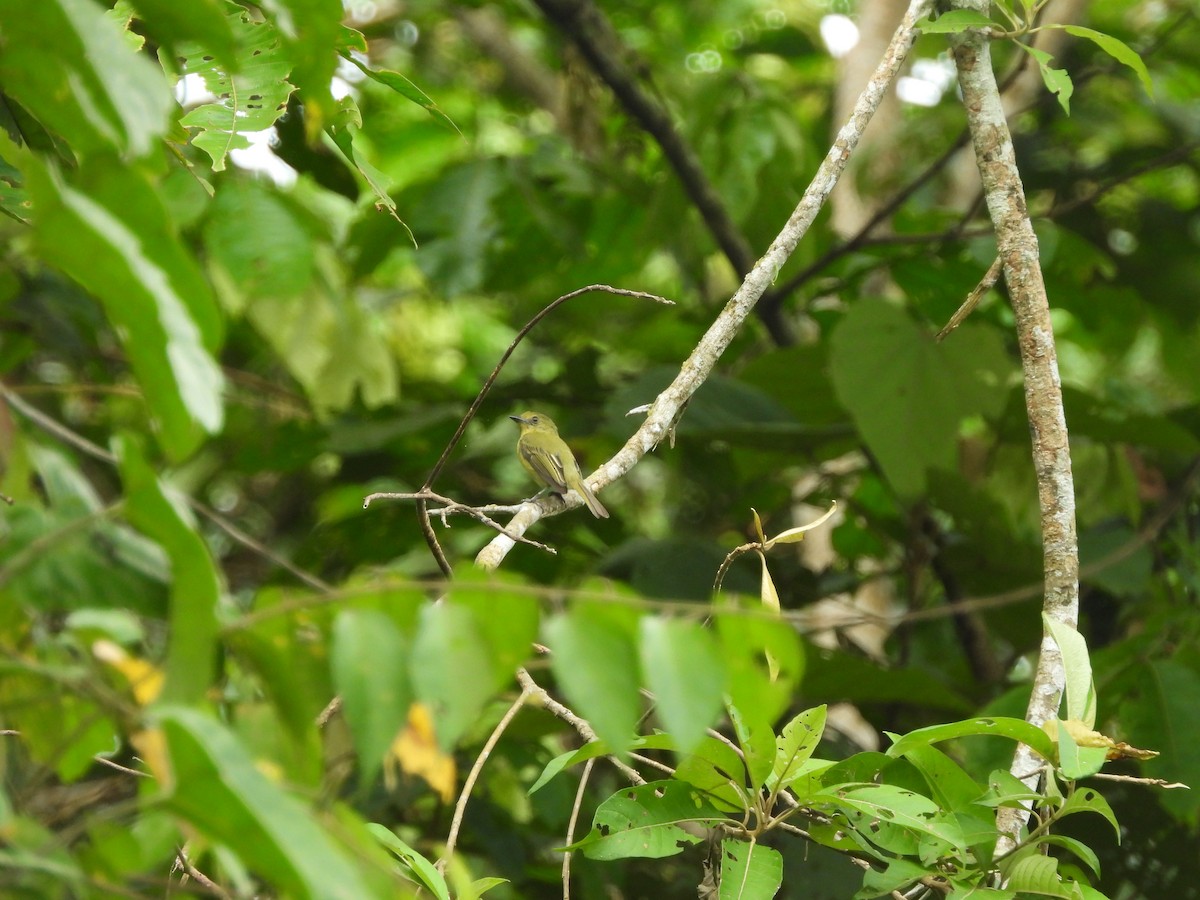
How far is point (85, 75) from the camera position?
934mm

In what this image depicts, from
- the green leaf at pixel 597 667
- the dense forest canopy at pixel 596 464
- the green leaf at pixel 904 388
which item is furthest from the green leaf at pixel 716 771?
the green leaf at pixel 904 388

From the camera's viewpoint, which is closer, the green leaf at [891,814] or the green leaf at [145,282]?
the green leaf at [145,282]

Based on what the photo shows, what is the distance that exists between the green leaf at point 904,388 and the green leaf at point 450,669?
2.51 meters

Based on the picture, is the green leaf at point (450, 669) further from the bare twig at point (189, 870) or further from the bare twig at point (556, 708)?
the bare twig at point (556, 708)

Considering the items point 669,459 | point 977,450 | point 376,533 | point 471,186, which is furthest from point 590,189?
point 977,450

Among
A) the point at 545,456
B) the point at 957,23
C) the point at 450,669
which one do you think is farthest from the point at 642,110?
the point at 450,669

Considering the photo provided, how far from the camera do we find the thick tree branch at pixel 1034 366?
197cm

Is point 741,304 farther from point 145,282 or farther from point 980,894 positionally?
point 145,282

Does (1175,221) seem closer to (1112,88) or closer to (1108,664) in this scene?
(1112,88)

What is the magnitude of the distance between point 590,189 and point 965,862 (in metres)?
3.39

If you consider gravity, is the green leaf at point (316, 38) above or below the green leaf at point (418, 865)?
above

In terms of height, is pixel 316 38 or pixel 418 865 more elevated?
pixel 316 38

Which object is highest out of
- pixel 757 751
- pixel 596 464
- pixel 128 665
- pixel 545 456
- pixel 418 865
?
pixel 128 665

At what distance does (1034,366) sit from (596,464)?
3.42 metres
